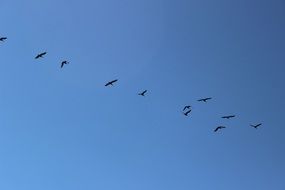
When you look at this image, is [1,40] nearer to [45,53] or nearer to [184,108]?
[45,53]

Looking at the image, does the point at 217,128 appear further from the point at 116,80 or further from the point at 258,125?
the point at 116,80

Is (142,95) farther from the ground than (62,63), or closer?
farther from the ground

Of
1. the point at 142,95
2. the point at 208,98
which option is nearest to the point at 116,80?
the point at 142,95

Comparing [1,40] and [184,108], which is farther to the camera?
[184,108]

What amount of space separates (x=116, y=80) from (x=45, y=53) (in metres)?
11.3

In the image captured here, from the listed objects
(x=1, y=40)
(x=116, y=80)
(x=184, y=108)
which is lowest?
(x=1, y=40)

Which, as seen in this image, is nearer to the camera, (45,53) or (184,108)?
(45,53)

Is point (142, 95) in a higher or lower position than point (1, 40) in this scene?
higher

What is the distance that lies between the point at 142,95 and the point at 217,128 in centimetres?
1363

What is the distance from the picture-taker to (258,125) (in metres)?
95.2

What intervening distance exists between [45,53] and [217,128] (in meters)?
30.8

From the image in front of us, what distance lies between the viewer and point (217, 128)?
95.2 metres

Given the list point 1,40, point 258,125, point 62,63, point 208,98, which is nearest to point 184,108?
point 208,98

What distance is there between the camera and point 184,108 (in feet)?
307
